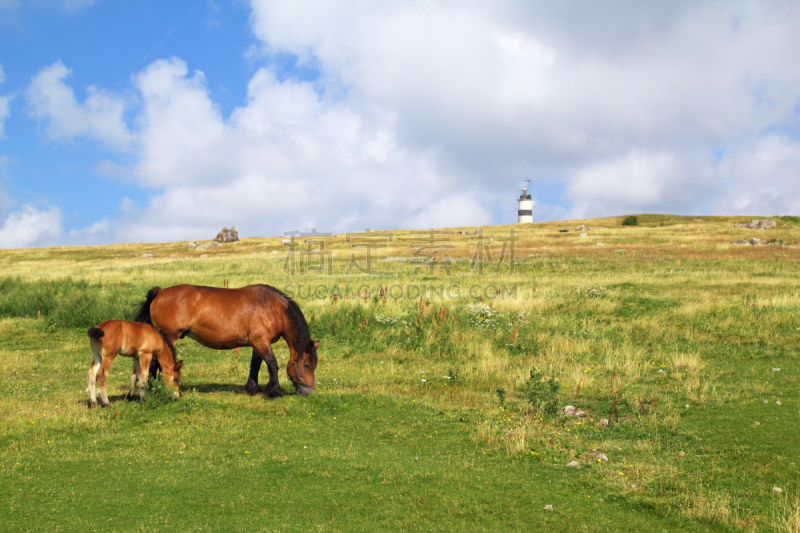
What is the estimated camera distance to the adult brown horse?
10.3 m

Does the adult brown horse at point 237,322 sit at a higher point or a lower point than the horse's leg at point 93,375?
higher

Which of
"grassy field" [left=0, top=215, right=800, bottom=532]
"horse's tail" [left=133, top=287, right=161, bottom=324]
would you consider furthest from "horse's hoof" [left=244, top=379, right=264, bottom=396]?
"horse's tail" [left=133, top=287, right=161, bottom=324]

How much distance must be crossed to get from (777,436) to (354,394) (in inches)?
302

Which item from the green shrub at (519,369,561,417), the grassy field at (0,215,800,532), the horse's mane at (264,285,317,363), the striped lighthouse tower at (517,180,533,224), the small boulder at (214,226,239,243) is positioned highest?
the striped lighthouse tower at (517,180,533,224)

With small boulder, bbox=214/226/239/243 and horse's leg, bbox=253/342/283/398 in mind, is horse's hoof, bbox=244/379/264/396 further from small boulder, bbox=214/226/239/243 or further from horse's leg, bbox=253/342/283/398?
small boulder, bbox=214/226/239/243

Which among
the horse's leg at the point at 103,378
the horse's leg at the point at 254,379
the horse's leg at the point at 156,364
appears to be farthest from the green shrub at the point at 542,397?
the horse's leg at the point at 103,378

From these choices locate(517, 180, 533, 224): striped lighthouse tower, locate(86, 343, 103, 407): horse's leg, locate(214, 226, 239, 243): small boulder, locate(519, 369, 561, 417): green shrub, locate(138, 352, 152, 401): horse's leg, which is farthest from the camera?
locate(517, 180, 533, 224): striped lighthouse tower

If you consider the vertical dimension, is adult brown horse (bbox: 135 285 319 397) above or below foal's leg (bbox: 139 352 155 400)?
above

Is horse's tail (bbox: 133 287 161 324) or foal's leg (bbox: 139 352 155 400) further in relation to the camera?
horse's tail (bbox: 133 287 161 324)

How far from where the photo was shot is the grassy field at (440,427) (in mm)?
6016

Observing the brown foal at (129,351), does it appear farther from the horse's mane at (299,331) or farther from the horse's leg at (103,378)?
the horse's mane at (299,331)

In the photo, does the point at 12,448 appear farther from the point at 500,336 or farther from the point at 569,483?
the point at 500,336

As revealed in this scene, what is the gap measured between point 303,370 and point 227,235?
8250 centimetres

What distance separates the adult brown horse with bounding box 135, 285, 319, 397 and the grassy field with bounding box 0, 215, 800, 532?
71 centimetres
